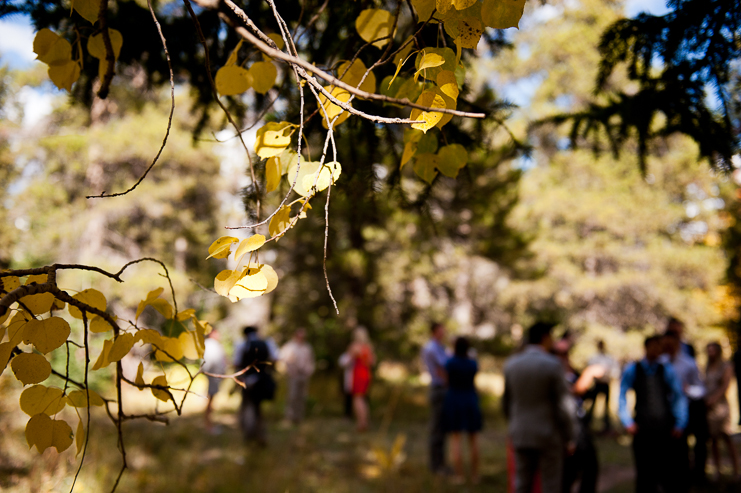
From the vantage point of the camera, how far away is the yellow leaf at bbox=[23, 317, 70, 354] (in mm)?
759

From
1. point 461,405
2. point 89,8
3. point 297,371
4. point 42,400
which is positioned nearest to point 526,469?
point 461,405

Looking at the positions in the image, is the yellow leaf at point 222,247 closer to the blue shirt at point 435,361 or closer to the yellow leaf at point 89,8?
the yellow leaf at point 89,8

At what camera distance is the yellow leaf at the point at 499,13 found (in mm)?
741

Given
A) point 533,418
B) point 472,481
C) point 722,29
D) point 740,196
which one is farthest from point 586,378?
point 740,196

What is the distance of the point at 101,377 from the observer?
9.86 metres

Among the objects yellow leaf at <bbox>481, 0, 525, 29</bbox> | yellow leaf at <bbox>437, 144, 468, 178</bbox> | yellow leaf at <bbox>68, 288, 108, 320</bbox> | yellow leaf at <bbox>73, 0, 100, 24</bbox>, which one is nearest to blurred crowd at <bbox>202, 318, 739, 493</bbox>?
yellow leaf at <bbox>68, 288, 108, 320</bbox>

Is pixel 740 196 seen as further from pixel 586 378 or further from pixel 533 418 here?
pixel 533 418

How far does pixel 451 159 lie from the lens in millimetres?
1004

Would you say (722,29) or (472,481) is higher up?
(722,29)

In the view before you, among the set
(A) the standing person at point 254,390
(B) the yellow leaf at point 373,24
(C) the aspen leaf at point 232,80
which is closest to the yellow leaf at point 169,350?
(C) the aspen leaf at point 232,80

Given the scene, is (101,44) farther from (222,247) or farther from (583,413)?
(583,413)

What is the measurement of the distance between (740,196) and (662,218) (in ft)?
22.3

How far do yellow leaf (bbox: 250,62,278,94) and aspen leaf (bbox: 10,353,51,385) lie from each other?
2.28 feet

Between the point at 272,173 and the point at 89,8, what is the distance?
20.5 inches
